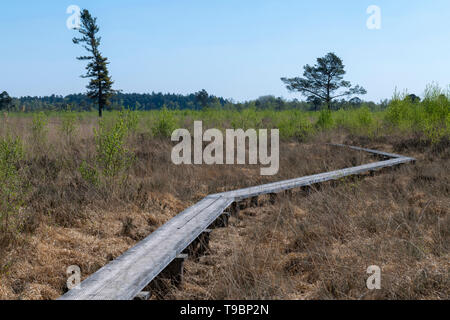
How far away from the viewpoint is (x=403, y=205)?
5066 mm

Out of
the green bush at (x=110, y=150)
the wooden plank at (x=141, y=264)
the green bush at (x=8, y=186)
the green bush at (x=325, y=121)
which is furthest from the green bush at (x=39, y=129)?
the green bush at (x=325, y=121)

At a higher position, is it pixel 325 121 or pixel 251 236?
pixel 325 121

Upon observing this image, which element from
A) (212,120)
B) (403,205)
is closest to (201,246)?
(403,205)

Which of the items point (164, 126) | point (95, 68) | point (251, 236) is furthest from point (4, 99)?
point (251, 236)

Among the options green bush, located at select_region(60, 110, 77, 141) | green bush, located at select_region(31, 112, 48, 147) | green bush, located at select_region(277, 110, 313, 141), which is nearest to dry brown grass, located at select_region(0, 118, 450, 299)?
green bush, located at select_region(31, 112, 48, 147)

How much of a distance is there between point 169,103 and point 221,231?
83223 millimetres

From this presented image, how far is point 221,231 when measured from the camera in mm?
4824

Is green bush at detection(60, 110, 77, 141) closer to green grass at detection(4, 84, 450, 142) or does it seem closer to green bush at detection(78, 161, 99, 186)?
green grass at detection(4, 84, 450, 142)

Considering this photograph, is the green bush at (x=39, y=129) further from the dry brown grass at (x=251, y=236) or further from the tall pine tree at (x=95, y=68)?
the tall pine tree at (x=95, y=68)

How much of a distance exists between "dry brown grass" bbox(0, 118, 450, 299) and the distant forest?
195 centimetres

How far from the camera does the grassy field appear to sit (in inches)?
114

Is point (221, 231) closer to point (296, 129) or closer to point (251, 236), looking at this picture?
point (251, 236)

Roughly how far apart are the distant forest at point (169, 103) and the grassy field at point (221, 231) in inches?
54.0
